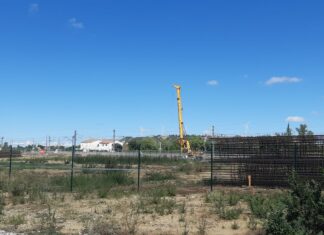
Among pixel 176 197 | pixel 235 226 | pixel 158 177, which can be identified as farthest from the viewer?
pixel 158 177

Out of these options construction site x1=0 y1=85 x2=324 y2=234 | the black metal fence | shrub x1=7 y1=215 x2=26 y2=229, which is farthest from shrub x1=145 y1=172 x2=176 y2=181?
shrub x1=7 y1=215 x2=26 y2=229

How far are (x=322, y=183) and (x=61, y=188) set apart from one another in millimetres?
14961

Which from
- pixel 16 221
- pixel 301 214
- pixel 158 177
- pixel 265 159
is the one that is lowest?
pixel 16 221

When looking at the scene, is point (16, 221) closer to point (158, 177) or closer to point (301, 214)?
point (301, 214)

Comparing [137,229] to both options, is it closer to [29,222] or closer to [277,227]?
[29,222]

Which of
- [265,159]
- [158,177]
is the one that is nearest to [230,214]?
[265,159]

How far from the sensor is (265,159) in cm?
2625

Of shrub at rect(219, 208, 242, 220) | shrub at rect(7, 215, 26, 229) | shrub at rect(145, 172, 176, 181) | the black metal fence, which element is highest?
the black metal fence

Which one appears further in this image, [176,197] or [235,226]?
[176,197]

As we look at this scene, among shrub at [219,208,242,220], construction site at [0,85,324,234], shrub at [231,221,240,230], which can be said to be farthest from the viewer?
shrub at [219,208,242,220]

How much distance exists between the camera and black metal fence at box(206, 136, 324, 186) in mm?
25000

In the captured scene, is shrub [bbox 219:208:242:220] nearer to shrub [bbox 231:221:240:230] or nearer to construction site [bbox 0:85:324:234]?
construction site [bbox 0:85:324:234]

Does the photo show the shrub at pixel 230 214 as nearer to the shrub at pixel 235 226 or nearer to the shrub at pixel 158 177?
the shrub at pixel 235 226

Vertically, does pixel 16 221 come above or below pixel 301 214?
below
